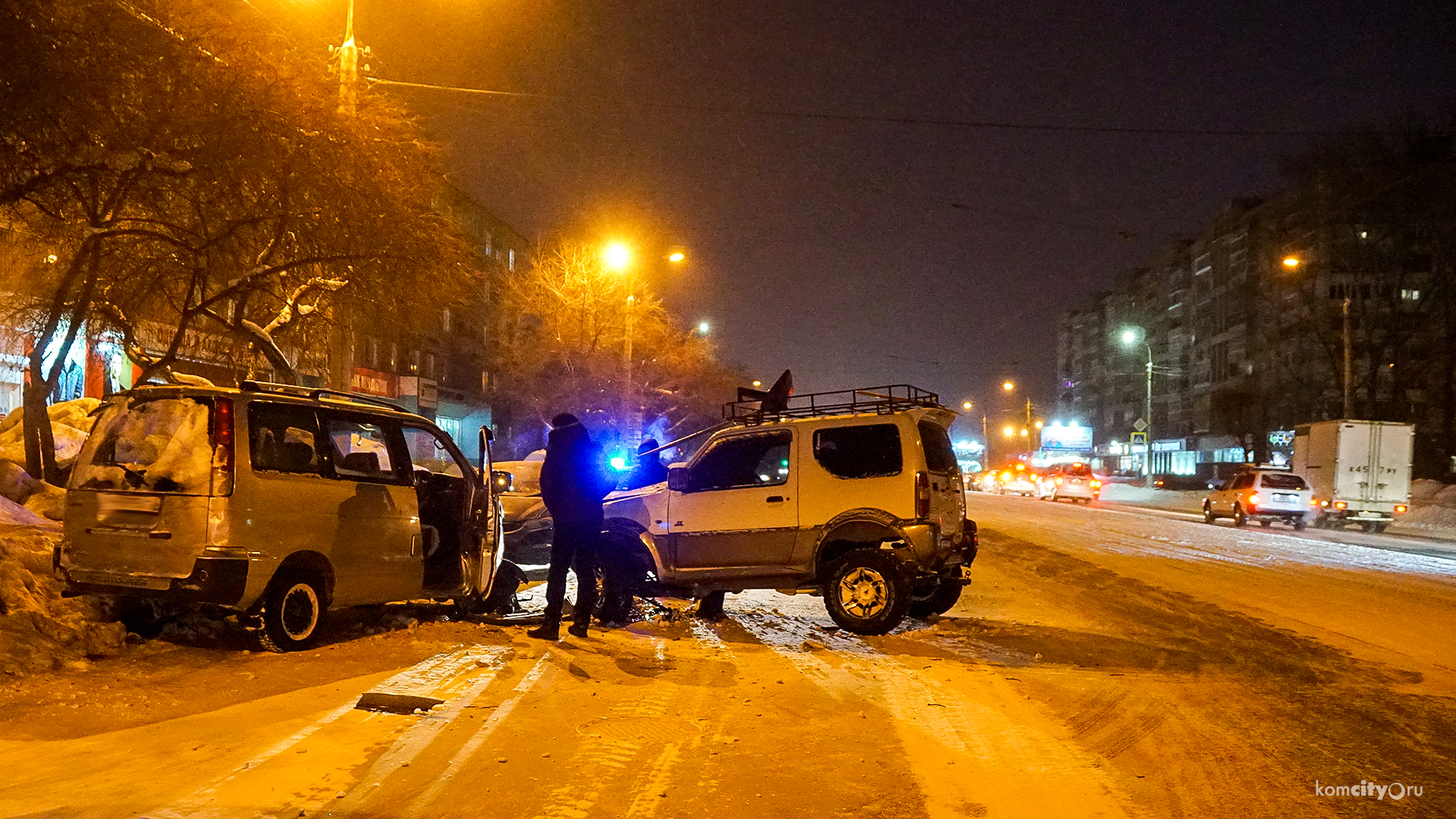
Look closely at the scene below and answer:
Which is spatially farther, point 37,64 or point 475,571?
point 37,64

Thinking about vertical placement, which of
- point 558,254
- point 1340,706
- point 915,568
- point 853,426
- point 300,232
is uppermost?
point 558,254

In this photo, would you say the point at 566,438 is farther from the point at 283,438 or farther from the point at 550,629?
the point at 283,438

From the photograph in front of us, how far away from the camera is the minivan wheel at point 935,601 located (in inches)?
408

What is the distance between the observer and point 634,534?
10031 millimetres

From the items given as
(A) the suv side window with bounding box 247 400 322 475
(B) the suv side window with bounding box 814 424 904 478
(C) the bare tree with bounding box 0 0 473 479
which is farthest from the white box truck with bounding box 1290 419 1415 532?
(A) the suv side window with bounding box 247 400 322 475

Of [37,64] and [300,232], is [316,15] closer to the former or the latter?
[300,232]

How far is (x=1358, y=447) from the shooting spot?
30875 mm

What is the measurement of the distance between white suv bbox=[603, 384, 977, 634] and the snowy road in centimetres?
45

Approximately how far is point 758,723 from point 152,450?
4664 millimetres

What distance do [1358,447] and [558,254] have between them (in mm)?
27692

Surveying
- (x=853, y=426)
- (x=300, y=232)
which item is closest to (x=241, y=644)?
(x=853, y=426)

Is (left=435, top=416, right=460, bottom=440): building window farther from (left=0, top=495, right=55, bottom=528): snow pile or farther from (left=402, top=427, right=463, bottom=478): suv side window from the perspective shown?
(left=0, top=495, right=55, bottom=528): snow pile

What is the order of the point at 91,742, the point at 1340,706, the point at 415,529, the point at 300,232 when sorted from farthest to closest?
1. the point at 300,232
2. the point at 415,529
3. the point at 1340,706
4. the point at 91,742

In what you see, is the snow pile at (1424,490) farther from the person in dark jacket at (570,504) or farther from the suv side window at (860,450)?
the person in dark jacket at (570,504)
